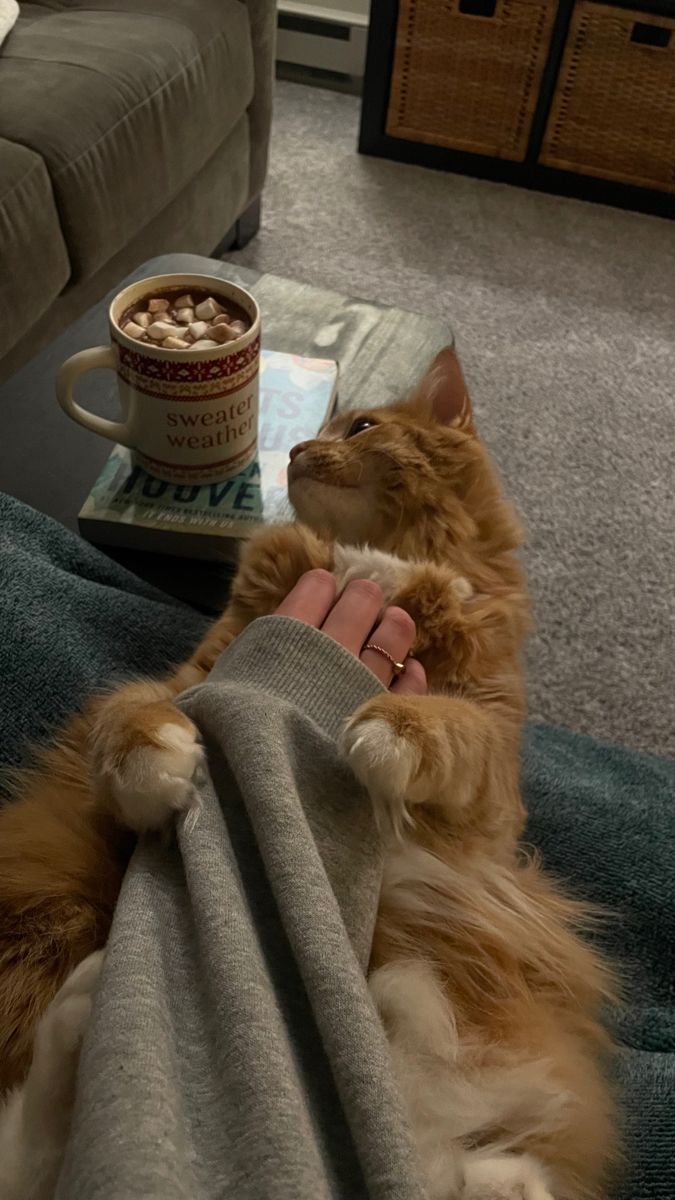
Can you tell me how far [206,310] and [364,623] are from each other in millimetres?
448

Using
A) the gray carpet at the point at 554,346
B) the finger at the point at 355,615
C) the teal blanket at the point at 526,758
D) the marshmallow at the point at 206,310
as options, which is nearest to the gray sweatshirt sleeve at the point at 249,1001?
the finger at the point at 355,615

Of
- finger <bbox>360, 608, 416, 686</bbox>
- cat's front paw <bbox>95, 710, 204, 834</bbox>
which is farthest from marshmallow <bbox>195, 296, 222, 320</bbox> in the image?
cat's front paw <bbox>95, 710, 204, 834</bbox>

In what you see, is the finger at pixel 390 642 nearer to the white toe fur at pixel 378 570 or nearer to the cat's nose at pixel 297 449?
the white toe fur at pixel 378 570

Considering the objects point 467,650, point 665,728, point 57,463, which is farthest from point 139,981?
point 665,728

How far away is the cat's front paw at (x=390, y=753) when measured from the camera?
74 cm

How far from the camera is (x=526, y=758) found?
112 cm

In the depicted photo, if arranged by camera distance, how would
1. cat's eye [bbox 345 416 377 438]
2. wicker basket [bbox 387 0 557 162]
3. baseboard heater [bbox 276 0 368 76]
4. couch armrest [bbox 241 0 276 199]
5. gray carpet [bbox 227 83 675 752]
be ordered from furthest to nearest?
baseboard heater [bbox 276 0 368 76] < wicker basket [bbox 387 0 557 162] < couch armrest [bbox 241 0 276 199] < gray carpet [bbox 227 83 675 752] < cat's eye [bbox 345 416 377 438]

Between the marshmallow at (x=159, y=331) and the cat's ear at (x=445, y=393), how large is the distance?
1.15ft

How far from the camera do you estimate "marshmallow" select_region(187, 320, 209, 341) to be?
1044 millimetres

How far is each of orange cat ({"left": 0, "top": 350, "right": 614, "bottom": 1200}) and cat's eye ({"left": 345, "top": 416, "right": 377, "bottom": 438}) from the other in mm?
189

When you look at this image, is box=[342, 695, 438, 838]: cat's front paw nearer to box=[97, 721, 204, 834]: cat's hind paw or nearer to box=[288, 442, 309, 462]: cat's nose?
box=[97, 721, 204, 834]: cat's hind paw

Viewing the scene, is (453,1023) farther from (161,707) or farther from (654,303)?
(654,303)

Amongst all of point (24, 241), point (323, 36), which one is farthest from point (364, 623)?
point (323, 36)

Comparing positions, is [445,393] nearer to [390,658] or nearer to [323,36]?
[390,658]
